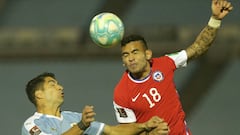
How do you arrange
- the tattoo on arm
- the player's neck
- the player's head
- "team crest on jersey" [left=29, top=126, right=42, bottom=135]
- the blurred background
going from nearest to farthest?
"team crest on jersey" [left=29, top=126, right=42, bottom=135] → the player's neck → the player's head → the tattoo on arm → the blurred background

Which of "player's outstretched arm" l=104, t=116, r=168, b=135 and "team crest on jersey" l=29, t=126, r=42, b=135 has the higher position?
"team crest on jersey" l=29, t=126, r=42, b=135

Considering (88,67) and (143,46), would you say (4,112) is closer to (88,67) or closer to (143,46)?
(88,67)

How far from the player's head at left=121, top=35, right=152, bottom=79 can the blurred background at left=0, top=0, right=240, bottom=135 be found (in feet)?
15.6

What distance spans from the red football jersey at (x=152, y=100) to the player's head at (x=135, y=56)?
73mm

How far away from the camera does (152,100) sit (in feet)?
16.6

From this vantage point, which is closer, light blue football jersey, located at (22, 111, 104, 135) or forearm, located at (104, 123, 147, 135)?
light blue football jersey, located at (22, 111, 104, 135)

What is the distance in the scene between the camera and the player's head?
4973mm

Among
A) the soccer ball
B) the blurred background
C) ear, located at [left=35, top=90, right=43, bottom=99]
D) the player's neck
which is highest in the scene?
the soccer ball

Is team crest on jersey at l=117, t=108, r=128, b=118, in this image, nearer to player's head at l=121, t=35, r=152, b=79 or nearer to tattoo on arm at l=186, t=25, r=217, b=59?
player's head at l=121, t=35, r=152, b=79

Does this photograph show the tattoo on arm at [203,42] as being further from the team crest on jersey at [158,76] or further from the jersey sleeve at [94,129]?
the jersey sleeve at [94,129]

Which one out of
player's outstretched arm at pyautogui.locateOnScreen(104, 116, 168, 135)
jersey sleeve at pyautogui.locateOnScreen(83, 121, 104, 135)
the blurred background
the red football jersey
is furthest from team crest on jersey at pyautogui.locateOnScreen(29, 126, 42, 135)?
the blurred background

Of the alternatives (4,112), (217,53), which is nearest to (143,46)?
(217,53)

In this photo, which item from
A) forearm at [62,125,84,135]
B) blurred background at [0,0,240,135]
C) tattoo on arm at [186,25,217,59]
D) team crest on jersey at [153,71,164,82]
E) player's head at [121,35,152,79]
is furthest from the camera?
blurred background at [0,0,240,135]

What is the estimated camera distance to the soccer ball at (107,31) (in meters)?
5.11
